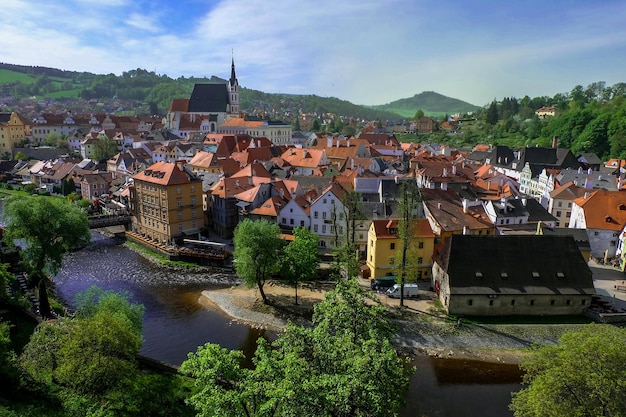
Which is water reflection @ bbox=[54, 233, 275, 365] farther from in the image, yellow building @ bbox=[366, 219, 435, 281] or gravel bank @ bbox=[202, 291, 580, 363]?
yellow building @ bbox=[366, 219, 435, 281]

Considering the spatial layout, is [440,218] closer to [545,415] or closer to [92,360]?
[545,415]

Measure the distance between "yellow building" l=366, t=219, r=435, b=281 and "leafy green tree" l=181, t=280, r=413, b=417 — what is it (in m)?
22.8

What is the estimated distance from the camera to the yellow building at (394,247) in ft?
137

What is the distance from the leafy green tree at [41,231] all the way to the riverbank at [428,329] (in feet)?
43.8

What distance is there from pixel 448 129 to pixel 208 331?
7273 inches

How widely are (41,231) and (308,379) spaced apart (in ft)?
106

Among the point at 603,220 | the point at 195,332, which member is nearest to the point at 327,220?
the point at 195,332

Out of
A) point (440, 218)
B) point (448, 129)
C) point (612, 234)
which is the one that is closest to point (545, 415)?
point (440, 218)

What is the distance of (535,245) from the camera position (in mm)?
37750

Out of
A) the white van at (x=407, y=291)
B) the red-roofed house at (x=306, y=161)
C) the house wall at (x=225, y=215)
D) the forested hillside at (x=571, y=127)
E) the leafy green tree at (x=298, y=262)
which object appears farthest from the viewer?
the forested hillside at (x=571, y=127)

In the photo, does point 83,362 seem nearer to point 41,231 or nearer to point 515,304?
point 41,231

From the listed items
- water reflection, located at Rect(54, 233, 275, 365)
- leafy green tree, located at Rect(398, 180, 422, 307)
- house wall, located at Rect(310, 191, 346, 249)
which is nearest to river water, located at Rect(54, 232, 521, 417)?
water reflection, located at Rect(54, 233, 275, 365)

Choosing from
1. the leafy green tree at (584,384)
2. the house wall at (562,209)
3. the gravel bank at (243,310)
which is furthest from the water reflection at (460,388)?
the house wall at (562,209)

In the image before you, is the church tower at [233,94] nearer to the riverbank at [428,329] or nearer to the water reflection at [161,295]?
the water reflection at [161,295]
